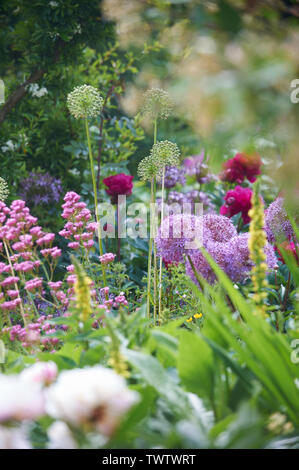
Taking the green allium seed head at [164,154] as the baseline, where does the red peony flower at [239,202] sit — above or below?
below

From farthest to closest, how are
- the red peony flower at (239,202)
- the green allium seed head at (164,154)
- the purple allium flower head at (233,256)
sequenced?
the red peony flower at (239,202), the green allium seed head at (164,154), the purple allium flower head at (233,256)

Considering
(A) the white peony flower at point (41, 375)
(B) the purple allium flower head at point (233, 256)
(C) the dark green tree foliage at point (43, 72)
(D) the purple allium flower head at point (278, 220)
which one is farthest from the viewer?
(C) the dark green tree foliage at point (43, 72)

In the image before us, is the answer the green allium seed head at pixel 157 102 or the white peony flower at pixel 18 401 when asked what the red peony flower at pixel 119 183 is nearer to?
the green allium seed head at pixel 157 102

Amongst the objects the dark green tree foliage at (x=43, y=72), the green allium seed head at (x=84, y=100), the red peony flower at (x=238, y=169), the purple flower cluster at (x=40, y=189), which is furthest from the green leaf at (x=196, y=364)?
the dark green tree foliage at (x=43, y=72)

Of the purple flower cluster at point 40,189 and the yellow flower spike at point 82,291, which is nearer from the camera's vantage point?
the yellow flower spike at point 82,291

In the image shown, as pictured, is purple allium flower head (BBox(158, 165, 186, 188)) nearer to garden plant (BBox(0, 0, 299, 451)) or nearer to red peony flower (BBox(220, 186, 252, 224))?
red peony flower (BBox(220, 186, 252, 224))

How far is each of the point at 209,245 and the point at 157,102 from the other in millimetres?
753

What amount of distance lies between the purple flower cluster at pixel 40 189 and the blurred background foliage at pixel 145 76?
10 cm

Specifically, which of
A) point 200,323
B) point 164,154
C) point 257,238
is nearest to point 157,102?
point 164,154

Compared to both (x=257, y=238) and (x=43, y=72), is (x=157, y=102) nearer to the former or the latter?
(x=257, y=238)

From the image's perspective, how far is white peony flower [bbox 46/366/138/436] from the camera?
0.78 meters

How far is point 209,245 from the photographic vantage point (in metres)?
1.84

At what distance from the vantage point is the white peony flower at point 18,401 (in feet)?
2.64
